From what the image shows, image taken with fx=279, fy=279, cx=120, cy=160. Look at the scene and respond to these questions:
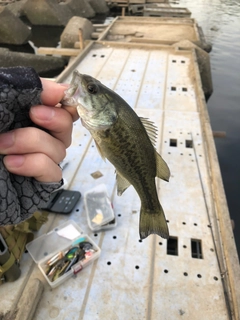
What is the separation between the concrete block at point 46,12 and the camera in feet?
67.4

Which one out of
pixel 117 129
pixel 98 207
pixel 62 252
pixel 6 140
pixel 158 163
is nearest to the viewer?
pixel 6 140

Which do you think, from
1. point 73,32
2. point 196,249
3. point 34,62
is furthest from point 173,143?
point 34,62

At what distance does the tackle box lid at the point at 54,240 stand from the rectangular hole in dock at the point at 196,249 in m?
1.40

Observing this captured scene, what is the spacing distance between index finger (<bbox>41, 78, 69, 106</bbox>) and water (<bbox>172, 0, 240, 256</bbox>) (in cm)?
576

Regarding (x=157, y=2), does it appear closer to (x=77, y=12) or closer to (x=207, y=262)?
(x=77, y=12)

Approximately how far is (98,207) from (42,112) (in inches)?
99.0

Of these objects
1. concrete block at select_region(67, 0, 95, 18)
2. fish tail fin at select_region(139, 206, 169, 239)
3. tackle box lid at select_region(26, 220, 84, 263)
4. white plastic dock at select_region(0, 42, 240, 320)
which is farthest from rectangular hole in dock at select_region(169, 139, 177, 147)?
concrete block at select_region(67, 0, 95, 18)

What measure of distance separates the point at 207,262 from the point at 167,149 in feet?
7.74

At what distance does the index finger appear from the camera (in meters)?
1.52

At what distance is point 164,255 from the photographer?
3371 mm

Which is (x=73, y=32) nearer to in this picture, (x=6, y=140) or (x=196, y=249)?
(x=196, y=249)

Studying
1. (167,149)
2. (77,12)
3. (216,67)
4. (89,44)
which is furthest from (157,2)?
(167,149)

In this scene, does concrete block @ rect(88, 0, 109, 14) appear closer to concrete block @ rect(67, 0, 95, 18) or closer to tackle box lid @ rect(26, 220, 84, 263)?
concrete block @ rect(67, 0, 95, 18)

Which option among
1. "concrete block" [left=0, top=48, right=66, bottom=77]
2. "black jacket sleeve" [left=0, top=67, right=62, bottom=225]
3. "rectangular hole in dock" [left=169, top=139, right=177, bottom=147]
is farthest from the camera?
"concrete block" [left=0, top=48, right=66, bottom=77]
